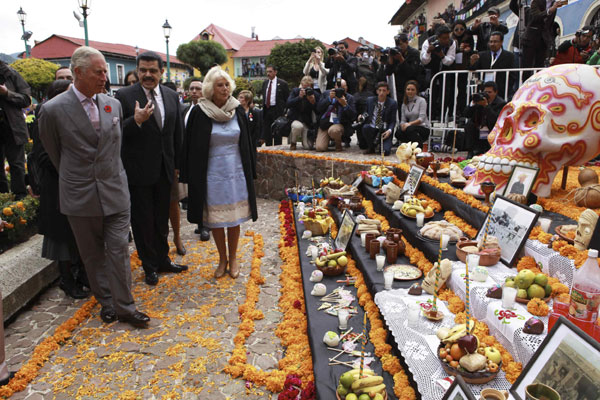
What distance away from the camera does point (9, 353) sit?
3.12 metres

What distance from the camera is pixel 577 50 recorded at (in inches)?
273

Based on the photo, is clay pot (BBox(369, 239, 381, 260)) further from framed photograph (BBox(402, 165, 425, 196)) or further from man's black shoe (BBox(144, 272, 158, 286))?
man's black shoe (BBox(144, 272, 158, 286))

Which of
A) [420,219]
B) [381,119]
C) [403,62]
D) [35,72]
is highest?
[35,72]

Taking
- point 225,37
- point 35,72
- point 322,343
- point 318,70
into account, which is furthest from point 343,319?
point 225,37

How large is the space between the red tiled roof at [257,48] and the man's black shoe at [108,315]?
50.7 meters

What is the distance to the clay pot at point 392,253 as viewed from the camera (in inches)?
143

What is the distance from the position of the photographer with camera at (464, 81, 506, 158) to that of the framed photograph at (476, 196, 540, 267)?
3.05 meters

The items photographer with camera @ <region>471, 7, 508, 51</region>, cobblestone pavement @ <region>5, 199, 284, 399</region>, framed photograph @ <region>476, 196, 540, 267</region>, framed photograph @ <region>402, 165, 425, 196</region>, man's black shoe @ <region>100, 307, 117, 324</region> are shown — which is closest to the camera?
cobblestone pavement @ <region>5, 199, 284, 399</region>

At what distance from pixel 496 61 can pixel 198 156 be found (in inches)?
217

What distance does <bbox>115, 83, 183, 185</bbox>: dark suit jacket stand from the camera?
3.75 metres

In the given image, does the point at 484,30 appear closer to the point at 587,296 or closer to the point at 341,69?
the point at 341,69

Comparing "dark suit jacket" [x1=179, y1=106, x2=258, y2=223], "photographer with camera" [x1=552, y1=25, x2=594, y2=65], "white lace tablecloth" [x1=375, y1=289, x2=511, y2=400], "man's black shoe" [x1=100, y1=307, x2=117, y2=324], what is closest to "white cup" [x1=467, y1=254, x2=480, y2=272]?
"white lace tablecloth" [x1=375, y1=289, x2=511, y2=400]

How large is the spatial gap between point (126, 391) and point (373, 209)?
377 cm

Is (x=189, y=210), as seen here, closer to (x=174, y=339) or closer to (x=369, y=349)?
(x=174, y=339)
